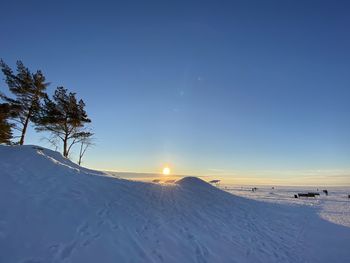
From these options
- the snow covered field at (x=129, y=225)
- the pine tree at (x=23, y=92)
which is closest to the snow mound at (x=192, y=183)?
the snow covered field at (x=129, y=225)

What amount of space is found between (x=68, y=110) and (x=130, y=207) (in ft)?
89.8

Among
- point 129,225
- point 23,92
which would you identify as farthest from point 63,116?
point 129,225

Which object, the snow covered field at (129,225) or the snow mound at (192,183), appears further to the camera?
the snow mound at (192,183)

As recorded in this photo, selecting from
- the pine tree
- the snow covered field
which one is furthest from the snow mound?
the pine tree

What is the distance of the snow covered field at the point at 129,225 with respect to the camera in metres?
9.87

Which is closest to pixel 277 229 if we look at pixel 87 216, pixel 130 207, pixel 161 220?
pixel 161 220

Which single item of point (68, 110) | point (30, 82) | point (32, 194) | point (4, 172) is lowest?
point (32, 194)

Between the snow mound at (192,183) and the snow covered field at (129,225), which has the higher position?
the snow mound at (192,183)

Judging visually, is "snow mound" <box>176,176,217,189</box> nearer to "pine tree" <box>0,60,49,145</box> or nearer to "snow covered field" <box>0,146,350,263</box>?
"snow covered field" <box>0,146,350,263</box>

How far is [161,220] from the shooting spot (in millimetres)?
14195

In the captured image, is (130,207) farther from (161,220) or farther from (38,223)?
(38,223)

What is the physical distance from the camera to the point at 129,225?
12578 millimetres

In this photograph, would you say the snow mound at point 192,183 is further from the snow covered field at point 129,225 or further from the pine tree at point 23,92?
the pine tree at point 23,92

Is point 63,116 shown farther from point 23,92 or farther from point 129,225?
point 129,225
